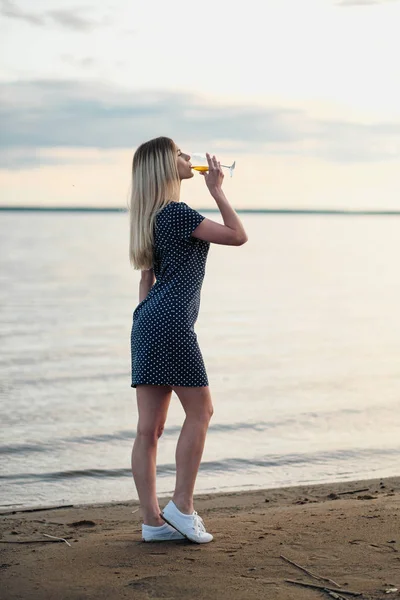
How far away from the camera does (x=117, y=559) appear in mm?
4441

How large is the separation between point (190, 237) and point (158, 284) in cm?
30

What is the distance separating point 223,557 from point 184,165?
1986 mm

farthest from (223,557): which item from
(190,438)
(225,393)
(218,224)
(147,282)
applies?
(225,393)

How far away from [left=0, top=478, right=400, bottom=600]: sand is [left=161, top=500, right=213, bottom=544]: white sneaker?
54mm

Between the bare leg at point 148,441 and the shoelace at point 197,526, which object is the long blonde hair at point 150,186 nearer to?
the bare leg at point 148,441

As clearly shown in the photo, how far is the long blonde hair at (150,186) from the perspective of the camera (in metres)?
4.68

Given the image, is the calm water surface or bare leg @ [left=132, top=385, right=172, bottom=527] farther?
the calm water surface

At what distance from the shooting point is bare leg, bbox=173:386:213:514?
184 inches

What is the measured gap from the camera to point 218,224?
14.8 ft

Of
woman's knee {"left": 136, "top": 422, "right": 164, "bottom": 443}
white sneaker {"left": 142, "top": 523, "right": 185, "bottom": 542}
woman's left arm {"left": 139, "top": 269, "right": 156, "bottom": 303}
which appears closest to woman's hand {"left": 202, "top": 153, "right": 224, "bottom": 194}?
woman's left arm {"left": 139, "top": 269, "right": 156, "bottom": 303}

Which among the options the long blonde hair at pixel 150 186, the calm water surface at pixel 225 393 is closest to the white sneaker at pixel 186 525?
the long blonde hair at pixel 150 186

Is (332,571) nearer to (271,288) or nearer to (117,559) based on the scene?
(117,559)

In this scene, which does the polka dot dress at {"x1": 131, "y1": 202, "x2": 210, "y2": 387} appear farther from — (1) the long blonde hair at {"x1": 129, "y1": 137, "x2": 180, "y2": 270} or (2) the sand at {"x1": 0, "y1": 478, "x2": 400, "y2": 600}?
(2) the sand at {"x1": 0, "y1": 478, "x2": 400, "y2": 600}

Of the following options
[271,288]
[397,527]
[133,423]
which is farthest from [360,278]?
[397,527]
